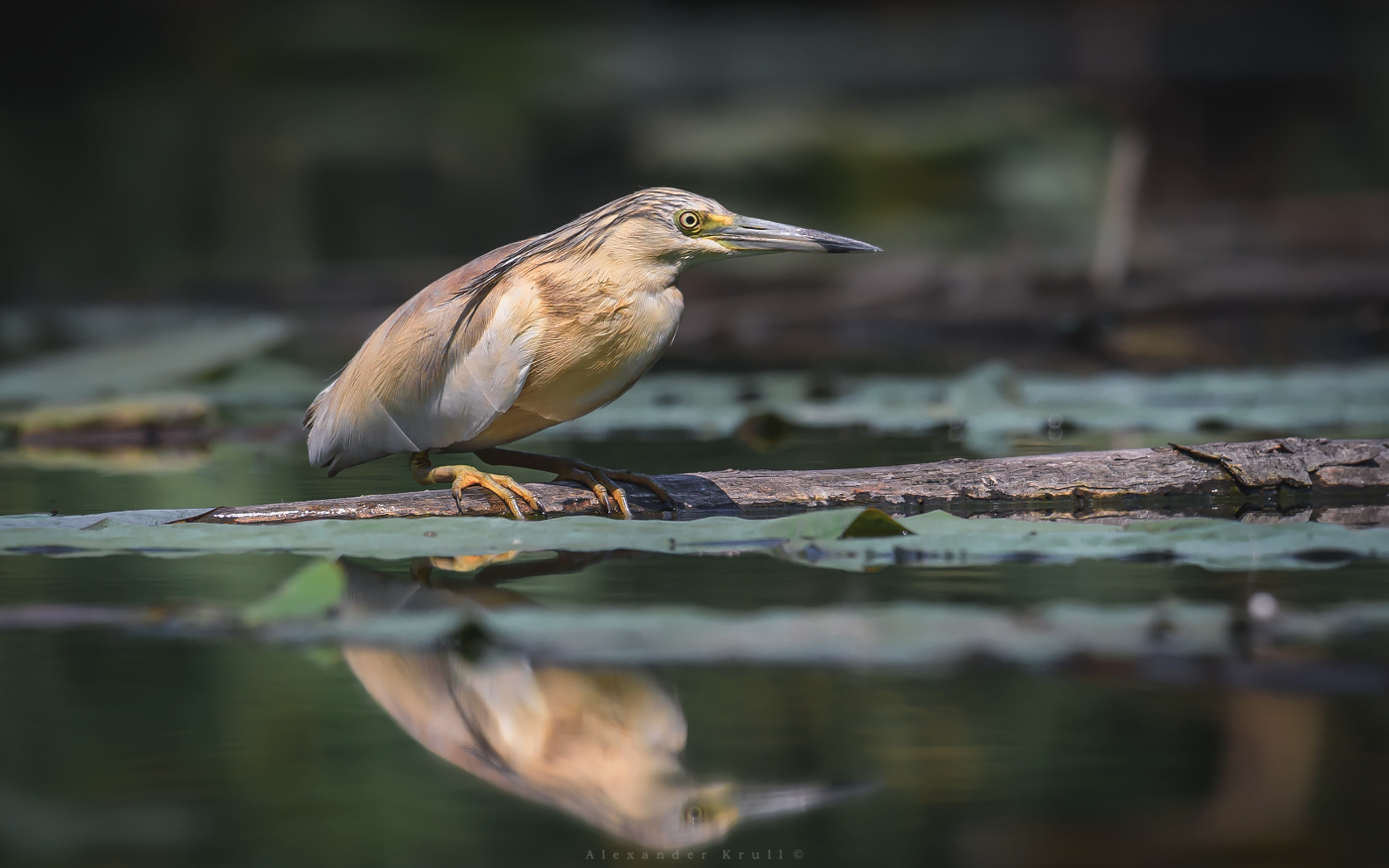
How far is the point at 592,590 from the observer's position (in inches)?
117

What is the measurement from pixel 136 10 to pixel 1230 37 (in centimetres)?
1140

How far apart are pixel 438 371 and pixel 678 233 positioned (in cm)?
64

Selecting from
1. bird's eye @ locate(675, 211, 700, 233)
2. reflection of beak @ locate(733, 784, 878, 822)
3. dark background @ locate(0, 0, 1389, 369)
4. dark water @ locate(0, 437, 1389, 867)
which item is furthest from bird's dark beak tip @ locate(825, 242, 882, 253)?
dark background @ locate(0, 0, 1389, 369)

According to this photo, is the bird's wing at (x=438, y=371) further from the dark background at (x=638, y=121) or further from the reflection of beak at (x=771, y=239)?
the dark background at (x=638, y=121)

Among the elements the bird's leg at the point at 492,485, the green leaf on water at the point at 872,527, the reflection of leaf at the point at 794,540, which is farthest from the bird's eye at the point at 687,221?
the green leaf on water at the point at 872,527

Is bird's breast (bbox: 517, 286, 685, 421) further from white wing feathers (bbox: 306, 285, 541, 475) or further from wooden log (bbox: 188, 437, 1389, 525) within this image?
wooden log (bbox: 188, 437, 1389, 525)

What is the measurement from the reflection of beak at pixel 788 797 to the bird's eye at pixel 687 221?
6.46 ft

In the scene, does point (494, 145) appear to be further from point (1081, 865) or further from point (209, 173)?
point (1081, 865)

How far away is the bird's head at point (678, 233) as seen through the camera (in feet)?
11.9

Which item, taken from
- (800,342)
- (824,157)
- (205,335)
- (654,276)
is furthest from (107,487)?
(824,157)

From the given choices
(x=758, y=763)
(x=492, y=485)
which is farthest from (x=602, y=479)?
(x=758, y=763)

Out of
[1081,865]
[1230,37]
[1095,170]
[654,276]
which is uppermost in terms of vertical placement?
[1230,37]

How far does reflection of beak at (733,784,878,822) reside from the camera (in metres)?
1.83

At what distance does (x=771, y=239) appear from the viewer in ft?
11.9
